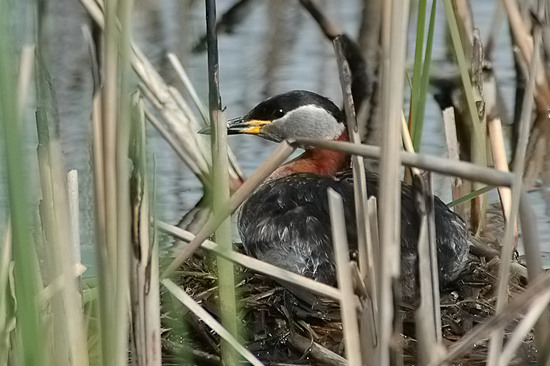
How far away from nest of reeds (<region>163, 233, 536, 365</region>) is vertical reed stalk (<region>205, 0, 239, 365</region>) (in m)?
0.77

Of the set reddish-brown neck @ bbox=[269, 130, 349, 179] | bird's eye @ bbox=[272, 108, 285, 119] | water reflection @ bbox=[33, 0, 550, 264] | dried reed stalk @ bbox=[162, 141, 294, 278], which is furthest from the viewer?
water reflection @ bbox=[33, 0, 550, 264]

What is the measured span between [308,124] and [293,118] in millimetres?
88

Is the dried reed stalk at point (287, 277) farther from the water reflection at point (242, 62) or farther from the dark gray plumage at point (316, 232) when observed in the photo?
the water reflection at point (242, 62)

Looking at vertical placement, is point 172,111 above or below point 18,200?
above

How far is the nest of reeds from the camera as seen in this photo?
257 cm

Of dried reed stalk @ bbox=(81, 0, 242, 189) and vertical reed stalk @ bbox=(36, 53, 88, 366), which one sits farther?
dried reed stalk @ bbox=(81, 0, 242, 189)

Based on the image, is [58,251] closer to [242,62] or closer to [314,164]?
[314,164]

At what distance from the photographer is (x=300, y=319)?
2.87 m

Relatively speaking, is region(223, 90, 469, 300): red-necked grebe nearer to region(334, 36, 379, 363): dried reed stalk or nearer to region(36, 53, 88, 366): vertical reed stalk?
region(334, 36, 379, 363): dried reed stalk

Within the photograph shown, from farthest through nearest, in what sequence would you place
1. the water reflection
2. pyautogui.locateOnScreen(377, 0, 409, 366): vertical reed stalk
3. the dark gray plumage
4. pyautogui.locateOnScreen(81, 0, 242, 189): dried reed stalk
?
the water reflection → the dark gray plumage → pyautogui.locateOnScreen(81, 0, 242, 189): dried reed stalk → pyautogui.locateOnScreen(377, 0, 409, 366): vertical reed stalk

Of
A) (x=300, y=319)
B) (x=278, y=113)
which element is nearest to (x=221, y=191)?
(x=300, y=319)

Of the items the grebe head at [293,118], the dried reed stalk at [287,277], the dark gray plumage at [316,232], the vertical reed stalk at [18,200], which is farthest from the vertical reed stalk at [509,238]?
the grebe head at [293,118]

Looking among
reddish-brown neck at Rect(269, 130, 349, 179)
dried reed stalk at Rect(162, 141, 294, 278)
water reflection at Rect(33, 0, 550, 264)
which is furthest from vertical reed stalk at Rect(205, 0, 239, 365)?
reddish-brown neck at Rect(269, 130, 349, 179)

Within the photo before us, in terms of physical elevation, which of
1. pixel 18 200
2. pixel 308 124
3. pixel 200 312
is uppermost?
pixel 308 124
